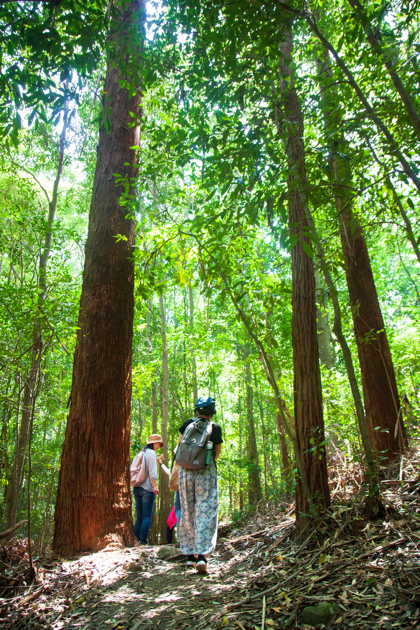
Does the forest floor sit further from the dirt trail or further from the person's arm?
the person's arm

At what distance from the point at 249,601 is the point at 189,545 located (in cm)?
164

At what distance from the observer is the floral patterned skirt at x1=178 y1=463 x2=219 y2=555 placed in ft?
14.5

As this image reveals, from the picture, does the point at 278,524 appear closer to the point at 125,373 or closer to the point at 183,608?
the point at 183,608

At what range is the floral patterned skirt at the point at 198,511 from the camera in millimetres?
4430

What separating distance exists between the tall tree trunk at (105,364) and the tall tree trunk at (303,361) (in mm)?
1617

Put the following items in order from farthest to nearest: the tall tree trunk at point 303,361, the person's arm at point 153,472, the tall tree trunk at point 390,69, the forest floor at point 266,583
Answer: the person's arm at point 153,472
the tall tree trunk at point 303,361
the tall tree trunk at point 390,69
the forest floor at point 266,583

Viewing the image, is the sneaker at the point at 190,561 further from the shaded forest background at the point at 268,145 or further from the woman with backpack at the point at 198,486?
the shaded forest background at the point at 268,145

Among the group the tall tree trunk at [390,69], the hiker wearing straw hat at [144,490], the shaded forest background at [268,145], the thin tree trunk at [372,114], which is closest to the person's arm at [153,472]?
the hiker wearing straw hat at [144,490]

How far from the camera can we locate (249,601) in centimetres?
302

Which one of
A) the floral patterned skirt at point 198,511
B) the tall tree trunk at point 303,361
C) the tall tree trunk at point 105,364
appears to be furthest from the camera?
the tall tree trunk at point 105,364

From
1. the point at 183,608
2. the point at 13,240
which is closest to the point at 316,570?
the point at 183,608

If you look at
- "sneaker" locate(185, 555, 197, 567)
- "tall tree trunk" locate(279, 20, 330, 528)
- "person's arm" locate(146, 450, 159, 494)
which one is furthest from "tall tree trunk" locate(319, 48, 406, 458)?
"person's arm" locate(146, 450, 159, 494)

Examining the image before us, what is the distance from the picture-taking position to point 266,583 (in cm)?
328

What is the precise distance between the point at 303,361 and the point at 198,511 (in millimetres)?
1918
